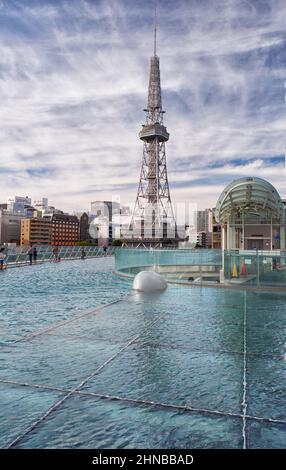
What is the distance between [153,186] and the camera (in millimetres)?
121750

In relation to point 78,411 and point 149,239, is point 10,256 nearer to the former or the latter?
point 78,411

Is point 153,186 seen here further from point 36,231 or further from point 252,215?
point 252,215

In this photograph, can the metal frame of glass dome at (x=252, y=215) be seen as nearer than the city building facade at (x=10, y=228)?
Yes

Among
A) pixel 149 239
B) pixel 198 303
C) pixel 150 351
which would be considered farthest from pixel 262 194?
pixel 149 239

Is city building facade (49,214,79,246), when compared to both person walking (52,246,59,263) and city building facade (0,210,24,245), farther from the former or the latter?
person walking (52,246,59,263)

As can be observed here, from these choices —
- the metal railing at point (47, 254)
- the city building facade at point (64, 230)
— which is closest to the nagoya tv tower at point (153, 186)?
the city building facade at point (64, 230)

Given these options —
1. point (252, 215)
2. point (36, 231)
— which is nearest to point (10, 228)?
point (36, 231)

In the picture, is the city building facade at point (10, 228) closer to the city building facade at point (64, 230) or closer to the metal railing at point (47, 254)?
the city building facade at point (64, 230)

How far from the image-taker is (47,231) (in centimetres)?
14288

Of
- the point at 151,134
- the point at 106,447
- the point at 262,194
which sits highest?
the point at 151,134

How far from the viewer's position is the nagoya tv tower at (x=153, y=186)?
391 ft
